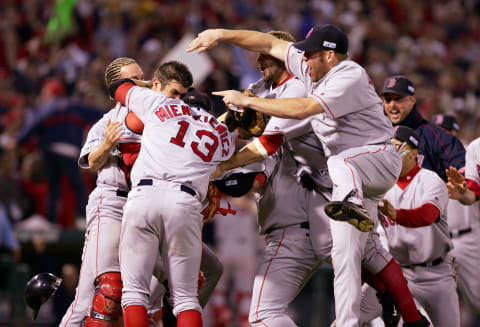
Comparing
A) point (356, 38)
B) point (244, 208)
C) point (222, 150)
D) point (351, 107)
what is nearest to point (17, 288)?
point (244, 208)

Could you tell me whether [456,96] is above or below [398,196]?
below

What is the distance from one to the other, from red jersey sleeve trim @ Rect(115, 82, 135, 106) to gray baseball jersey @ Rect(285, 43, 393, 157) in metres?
1.14

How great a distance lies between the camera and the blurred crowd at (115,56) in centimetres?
940

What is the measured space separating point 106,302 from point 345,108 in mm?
2020

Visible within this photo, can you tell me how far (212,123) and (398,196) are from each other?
189 cm

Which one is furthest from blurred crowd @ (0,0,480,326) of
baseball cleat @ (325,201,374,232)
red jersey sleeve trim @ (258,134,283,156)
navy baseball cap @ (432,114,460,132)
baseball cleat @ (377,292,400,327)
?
baseball cleat @ (325,201,374,232)

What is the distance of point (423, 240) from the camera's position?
19.3ft

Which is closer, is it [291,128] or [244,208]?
[291,128]

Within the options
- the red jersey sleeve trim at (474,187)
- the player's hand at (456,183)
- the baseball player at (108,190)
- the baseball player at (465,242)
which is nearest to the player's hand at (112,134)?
the baseball player at (108,190)

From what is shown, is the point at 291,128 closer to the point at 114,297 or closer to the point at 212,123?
the point at 212,123

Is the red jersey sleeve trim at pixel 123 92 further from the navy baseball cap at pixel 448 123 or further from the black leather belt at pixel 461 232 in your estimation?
the black leather belt at pixel 461 232

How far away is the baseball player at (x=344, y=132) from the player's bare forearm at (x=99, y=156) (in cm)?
92

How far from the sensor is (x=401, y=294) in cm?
505

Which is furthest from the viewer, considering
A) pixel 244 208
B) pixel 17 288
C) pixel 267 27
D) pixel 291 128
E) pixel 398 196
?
pixel 267 27
